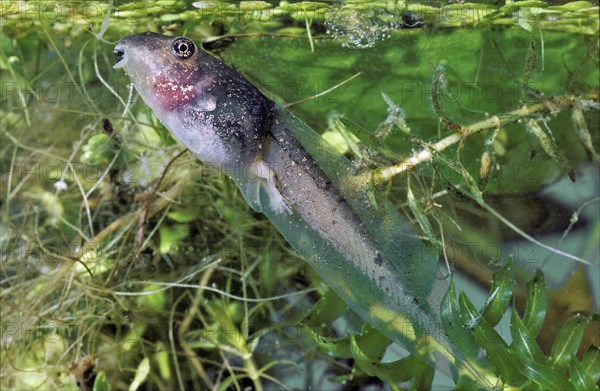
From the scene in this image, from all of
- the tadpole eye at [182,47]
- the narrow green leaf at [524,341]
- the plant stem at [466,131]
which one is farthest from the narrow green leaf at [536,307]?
the tadpole eye at [182,47]

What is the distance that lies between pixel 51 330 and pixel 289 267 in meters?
1.22

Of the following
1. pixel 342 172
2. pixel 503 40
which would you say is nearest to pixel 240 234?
pixel 342 172

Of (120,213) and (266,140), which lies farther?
(120,213)

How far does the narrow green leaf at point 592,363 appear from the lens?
1705 mm

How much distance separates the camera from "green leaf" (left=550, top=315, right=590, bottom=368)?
1675 millimetres

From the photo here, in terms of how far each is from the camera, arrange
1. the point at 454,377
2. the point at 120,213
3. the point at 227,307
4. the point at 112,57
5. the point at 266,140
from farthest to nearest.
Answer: the point at 120,213 → the point at 227,307 → the point at 112,57 → the point at 454,377 → the point at 266,140

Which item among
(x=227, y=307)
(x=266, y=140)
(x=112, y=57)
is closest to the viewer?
(x=266, y=140)

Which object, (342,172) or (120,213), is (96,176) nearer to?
(120,213)

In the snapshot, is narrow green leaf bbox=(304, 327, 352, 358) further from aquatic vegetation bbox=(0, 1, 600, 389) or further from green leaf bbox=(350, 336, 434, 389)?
aquatic vegetation bbox=(0, 1, 600, 389)

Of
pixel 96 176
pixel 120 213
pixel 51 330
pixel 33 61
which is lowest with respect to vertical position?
pixel 51 330

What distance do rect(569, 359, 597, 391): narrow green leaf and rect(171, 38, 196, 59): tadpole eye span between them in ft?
5.03

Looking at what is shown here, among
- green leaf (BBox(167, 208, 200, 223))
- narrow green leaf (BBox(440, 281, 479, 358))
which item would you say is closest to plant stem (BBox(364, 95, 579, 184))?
narrow green leaf (BBox(440, 281, 479, 358))

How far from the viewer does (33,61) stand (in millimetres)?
2494

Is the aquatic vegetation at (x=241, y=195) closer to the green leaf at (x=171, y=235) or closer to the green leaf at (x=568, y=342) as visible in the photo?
the green leaf at (x=171, y=235)
